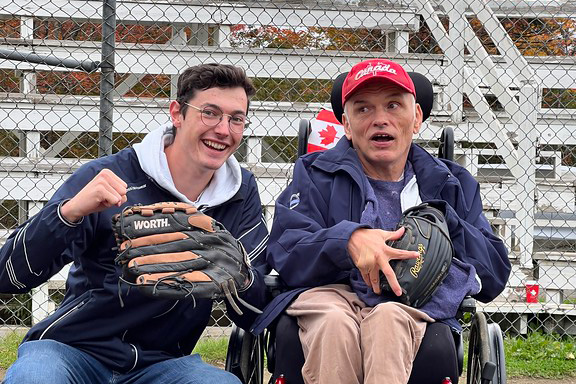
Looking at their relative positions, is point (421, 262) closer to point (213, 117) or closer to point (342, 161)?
point (342, 161)

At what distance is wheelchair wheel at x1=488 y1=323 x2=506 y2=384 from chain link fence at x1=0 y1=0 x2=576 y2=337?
3.02m

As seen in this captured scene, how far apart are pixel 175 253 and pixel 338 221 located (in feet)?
2.28

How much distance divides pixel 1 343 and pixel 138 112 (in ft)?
6.81

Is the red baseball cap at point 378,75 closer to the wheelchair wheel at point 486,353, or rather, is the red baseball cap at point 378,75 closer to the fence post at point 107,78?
the wheelchair wheel at point 486,353

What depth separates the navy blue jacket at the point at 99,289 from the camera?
107 inches

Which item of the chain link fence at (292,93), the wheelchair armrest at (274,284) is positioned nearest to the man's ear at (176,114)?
the wheelchair armrest at (274,284)

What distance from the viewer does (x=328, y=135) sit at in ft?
14.7

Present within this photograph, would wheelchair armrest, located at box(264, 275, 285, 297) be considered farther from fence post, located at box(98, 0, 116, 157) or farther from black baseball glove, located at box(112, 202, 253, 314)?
fence post, located at box(98, 0, 116, 157)

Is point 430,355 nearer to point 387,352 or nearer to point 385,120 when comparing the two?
point 387,352

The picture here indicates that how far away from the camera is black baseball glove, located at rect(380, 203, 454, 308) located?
2891mm

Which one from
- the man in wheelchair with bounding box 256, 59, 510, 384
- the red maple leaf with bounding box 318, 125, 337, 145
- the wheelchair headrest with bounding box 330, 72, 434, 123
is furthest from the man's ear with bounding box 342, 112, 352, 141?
the red maple leaf with bounding box 318, 125, 337, 145

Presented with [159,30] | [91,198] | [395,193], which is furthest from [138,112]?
[91,198]

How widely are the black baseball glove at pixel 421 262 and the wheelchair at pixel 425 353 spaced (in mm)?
121

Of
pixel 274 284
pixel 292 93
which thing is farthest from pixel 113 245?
pixel 292 93
